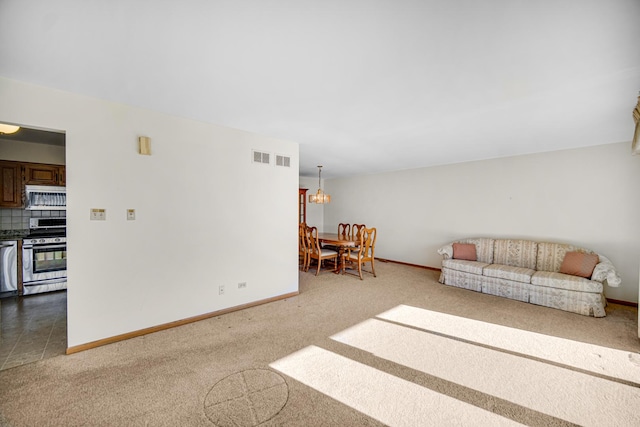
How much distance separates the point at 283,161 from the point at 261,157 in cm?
37

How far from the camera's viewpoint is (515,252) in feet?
14.7

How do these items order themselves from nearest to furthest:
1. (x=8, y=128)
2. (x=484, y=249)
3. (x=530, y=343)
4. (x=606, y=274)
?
(x=8, y=128), (x=530, y=343), (x=606, y=274), (x=484, y=249)

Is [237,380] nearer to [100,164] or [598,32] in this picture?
[100,164]

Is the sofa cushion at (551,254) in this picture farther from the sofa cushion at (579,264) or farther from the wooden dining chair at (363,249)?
the wooden dining chair at (363,249)

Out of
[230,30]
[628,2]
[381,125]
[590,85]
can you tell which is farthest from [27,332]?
[590,85]

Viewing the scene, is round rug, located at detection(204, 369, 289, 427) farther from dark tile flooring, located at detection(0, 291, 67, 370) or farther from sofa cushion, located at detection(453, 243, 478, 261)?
sofa cushion, located at detection(453, 243, 478, 261)

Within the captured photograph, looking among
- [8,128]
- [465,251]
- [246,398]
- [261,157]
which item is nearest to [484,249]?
[465,251]

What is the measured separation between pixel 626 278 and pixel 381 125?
4221 millimetres

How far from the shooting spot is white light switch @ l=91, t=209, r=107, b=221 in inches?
98.0

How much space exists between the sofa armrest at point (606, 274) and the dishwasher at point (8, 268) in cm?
816

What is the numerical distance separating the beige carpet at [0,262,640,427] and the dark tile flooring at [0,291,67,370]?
239 mm

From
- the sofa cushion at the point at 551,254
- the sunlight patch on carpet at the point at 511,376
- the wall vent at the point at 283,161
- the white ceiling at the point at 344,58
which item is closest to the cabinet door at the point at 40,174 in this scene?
the white ceiling at the point at 344,58

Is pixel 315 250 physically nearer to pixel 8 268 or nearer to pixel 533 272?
pixel 533 272

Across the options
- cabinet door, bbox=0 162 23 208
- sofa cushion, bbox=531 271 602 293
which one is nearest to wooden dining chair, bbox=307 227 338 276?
sofa cushion, bbox=531 271 602 293
